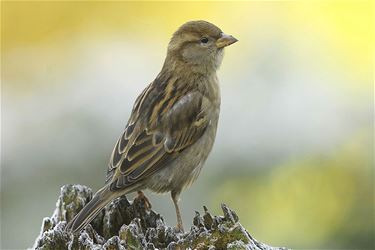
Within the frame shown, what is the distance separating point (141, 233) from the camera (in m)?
3.90

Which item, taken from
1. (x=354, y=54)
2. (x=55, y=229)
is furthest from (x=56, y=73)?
(x=55, y=229)

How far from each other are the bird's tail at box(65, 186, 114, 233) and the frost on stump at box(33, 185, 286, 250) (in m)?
0.04

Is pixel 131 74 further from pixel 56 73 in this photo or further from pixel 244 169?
pixel 244 169

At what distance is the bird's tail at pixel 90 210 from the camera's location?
4.05 m

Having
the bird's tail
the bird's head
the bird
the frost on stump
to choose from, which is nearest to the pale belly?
the bird

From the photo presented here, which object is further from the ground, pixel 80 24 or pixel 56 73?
pixel 80 24

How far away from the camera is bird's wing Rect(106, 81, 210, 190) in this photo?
502cm

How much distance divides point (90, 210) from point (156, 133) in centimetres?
105

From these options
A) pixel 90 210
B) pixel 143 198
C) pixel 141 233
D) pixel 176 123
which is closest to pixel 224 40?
pixel 176 123

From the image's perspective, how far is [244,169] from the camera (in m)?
6.48

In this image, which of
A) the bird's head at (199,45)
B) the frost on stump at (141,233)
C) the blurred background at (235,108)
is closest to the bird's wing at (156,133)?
the bird's head at (199,45)

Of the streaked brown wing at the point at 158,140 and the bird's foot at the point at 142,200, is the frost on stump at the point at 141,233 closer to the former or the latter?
the bird's foot at the point at 142,200

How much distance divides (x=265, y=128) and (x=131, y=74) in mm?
1511

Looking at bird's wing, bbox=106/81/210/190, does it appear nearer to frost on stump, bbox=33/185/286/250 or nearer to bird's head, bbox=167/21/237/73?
bird's head, bbox=167/21/237/73
